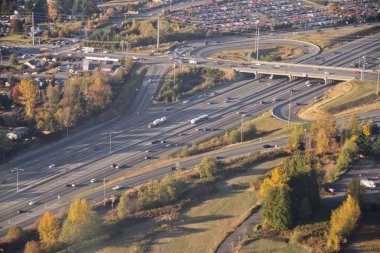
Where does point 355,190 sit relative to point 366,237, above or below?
above

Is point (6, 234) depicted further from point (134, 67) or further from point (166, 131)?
point (134, 67)

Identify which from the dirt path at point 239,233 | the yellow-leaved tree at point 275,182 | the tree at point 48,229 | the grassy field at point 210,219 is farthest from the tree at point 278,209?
the tree at point 48,229

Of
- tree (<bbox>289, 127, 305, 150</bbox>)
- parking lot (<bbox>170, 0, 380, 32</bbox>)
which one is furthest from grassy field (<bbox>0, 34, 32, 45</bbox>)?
tree (<bbox>289, 127, 305, 150</bbox>)

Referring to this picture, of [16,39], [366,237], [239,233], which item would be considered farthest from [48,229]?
[16,39]

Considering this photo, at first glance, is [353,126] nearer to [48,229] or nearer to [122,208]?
[122,208]

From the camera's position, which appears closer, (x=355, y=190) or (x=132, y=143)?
(x=355, y=190)

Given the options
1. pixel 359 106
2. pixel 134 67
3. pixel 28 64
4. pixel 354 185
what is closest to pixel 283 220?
pixel 354 185

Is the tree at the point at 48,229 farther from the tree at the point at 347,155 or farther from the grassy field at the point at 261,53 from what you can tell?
the grassy field at the point at 261,53
